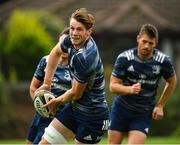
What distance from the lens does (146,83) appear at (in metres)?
12.1

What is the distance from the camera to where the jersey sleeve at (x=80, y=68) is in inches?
401

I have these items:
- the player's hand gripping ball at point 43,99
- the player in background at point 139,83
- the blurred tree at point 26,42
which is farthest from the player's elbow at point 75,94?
the blurred tree at point 26,42

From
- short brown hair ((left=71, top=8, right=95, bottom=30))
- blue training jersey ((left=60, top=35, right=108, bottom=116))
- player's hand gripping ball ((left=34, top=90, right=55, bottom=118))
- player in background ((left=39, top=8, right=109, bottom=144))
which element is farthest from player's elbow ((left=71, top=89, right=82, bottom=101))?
short brown hair ((left=71, top=8, right=95, bottom=30))

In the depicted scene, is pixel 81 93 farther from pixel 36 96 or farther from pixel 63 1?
pixel 63 1

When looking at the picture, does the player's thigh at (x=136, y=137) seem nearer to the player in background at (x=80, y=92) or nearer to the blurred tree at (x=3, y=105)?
the player in background at (x=80, y=92)

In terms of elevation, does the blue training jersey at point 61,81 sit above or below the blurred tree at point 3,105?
above

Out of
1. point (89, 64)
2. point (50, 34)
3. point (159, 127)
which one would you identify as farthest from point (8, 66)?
point (89, 64)

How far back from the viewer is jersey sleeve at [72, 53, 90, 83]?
10.2 m

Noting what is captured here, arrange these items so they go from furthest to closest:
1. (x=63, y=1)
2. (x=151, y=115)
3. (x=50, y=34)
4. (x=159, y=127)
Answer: (x=63, y=1)
(x=50, y=34)
(x=159, y=127)
(x=151, y=115)

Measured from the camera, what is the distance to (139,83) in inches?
471

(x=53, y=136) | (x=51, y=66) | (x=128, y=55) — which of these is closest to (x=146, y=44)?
(x=128, y=55)

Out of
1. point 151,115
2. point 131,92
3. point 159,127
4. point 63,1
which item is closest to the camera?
point 131,92

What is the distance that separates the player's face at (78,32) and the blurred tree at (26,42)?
18.5 m

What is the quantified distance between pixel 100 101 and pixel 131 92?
0.96 meters
